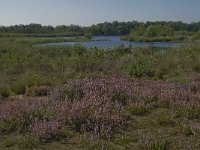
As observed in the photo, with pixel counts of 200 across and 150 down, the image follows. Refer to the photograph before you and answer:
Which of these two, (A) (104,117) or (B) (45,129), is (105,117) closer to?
(A) (104,117)

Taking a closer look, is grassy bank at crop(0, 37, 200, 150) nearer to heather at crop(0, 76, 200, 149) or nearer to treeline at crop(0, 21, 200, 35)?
heather at crop(0, 76, 200, 149)

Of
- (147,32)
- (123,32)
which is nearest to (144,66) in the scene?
(147,32)

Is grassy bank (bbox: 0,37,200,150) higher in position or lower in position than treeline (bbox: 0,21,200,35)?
higher

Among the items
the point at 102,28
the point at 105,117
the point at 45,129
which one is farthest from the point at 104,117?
the point at 102,28

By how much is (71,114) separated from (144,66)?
8449mm

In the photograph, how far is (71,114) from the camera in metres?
8.34

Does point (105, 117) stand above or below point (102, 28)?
above

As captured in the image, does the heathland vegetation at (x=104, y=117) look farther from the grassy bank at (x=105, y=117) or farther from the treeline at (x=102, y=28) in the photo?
the treeline at (x=102, y=28)

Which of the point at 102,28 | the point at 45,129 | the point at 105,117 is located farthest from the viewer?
the point at 102,28

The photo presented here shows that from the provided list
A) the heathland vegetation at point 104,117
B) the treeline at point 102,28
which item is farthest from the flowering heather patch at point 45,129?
the treeline at point 102,28

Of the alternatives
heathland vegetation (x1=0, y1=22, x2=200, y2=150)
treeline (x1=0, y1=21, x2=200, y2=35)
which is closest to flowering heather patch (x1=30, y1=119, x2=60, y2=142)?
heathland vegetation (x1=0, y1=22, x2=200, y2=150)

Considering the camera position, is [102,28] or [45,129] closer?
[45,129]

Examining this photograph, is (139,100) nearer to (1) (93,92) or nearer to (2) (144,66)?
(1) (93,92)

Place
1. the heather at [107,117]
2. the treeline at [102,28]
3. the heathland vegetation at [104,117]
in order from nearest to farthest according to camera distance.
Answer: the heathland vegetation at [104,117], the heather at [107,117], the treeline at [102,28]
